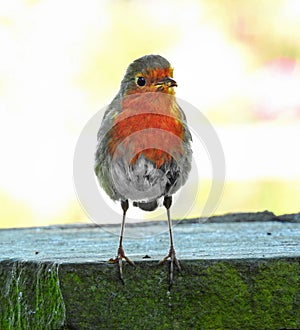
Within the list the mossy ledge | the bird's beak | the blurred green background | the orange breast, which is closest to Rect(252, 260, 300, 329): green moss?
the mossy ledge

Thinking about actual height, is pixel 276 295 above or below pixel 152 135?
below

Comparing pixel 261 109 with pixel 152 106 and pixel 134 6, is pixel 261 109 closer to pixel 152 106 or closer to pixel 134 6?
pixel 134 6

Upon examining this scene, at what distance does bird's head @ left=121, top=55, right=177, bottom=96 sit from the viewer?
2594 millimetres

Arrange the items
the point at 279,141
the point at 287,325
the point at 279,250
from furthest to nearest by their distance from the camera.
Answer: the point at 279,141 → the point at 279,250 → the point at 287,325

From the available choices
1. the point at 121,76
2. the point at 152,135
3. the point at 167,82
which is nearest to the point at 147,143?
the point at 152,135

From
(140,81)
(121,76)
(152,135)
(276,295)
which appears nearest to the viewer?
(276,295)

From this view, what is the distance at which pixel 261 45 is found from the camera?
16.0 ft

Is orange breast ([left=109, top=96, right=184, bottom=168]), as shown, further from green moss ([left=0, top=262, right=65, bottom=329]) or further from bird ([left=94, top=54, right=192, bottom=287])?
green moss ([left=0, top=262, right=65, bottom=329])

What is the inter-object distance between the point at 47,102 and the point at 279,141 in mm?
1282

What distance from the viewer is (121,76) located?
4777 mm

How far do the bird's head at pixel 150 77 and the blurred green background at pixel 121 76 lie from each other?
6.82ft

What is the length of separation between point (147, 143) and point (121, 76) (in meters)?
2.28

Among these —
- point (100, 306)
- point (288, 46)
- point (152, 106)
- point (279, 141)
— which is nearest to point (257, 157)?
point (279, 141)

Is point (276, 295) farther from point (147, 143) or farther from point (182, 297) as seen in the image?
→ point (147, 143)
